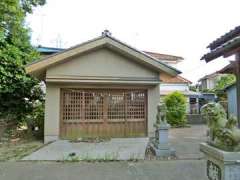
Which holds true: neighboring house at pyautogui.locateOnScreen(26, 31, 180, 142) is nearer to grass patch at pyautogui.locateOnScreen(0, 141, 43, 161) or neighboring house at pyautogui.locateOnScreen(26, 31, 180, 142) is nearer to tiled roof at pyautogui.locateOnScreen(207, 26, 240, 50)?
grass patch at pyautogui.locateOnScreen(0, 141, 43, 161)

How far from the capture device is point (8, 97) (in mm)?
13148

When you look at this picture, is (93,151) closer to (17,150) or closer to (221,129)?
(17,150)

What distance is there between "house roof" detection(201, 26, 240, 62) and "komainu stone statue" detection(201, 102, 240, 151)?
1.55 meters

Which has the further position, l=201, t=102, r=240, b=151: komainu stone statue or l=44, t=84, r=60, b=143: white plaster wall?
l=44, t=84, r=60, b=143: white plaster wall

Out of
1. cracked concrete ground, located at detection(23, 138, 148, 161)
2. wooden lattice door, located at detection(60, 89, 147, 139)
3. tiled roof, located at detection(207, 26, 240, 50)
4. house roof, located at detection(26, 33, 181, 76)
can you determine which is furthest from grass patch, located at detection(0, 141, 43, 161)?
tiled roof, located at detection(207, 26, 240, 50)

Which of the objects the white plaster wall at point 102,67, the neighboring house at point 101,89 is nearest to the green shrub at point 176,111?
the neighboring house at point 101,89

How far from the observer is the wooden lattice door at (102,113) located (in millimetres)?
11492

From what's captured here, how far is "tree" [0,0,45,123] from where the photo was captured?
12336mm

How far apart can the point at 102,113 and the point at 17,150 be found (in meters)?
4.21

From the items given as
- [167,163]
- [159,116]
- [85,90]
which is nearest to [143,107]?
[85,90]

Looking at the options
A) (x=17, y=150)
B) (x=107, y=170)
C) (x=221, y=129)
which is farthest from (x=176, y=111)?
(x=221, y=129)

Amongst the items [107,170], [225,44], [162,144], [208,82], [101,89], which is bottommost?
[107,170]

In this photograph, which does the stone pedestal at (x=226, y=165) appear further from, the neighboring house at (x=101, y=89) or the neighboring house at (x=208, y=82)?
the neighboring house at (x=208, y=82)

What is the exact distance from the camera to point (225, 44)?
451 cm
